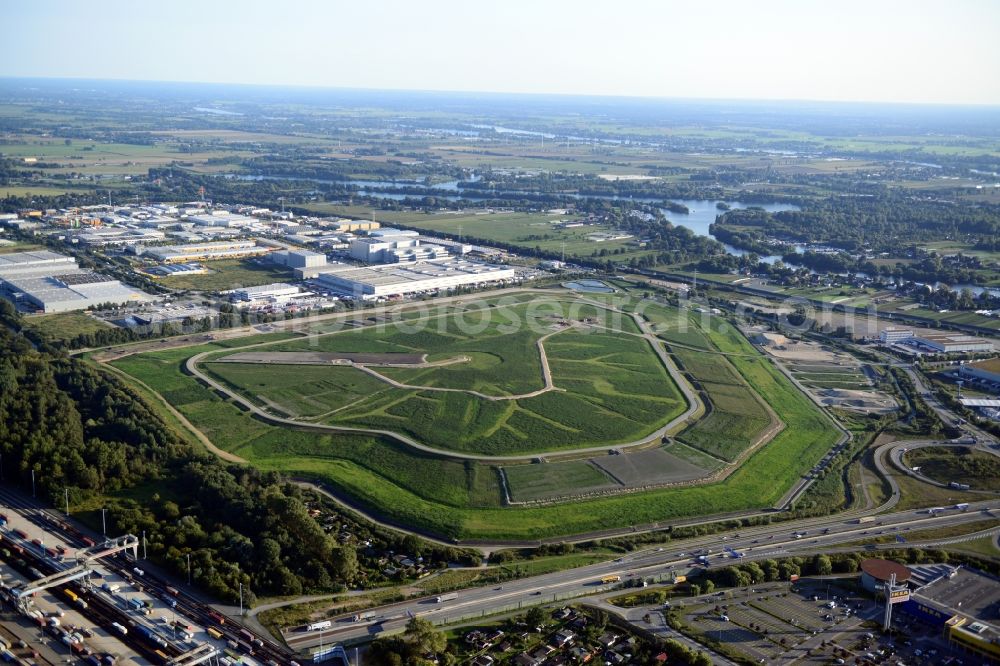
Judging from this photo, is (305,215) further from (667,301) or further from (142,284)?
(667,301)

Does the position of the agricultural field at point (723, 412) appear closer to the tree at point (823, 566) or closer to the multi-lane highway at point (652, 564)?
the multi-lane highway at point (652, 564)

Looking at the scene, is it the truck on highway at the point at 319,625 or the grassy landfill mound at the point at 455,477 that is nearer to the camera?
the truck on highway at the point at 319,625

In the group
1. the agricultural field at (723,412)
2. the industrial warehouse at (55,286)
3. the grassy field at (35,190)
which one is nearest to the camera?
the agricultural field at (723,412)

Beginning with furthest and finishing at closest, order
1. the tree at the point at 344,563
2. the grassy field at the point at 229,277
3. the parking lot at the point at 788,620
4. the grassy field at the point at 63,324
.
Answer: the grassy field at the point at 229,277 < the grassy field at the point at 63,324 < the tree at the point at 344,563 < the parking lot at the point at 788,620

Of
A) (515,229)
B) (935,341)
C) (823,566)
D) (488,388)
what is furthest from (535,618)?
(515,229)

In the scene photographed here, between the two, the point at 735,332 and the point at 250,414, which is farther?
the point at 735,332

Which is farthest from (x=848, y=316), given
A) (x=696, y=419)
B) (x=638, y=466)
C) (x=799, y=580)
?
(x=799, y=580)

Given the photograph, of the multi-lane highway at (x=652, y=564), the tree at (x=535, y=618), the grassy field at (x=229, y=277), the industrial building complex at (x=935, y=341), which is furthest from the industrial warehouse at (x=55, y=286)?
the industrial building complex at (x=935, y=341)
